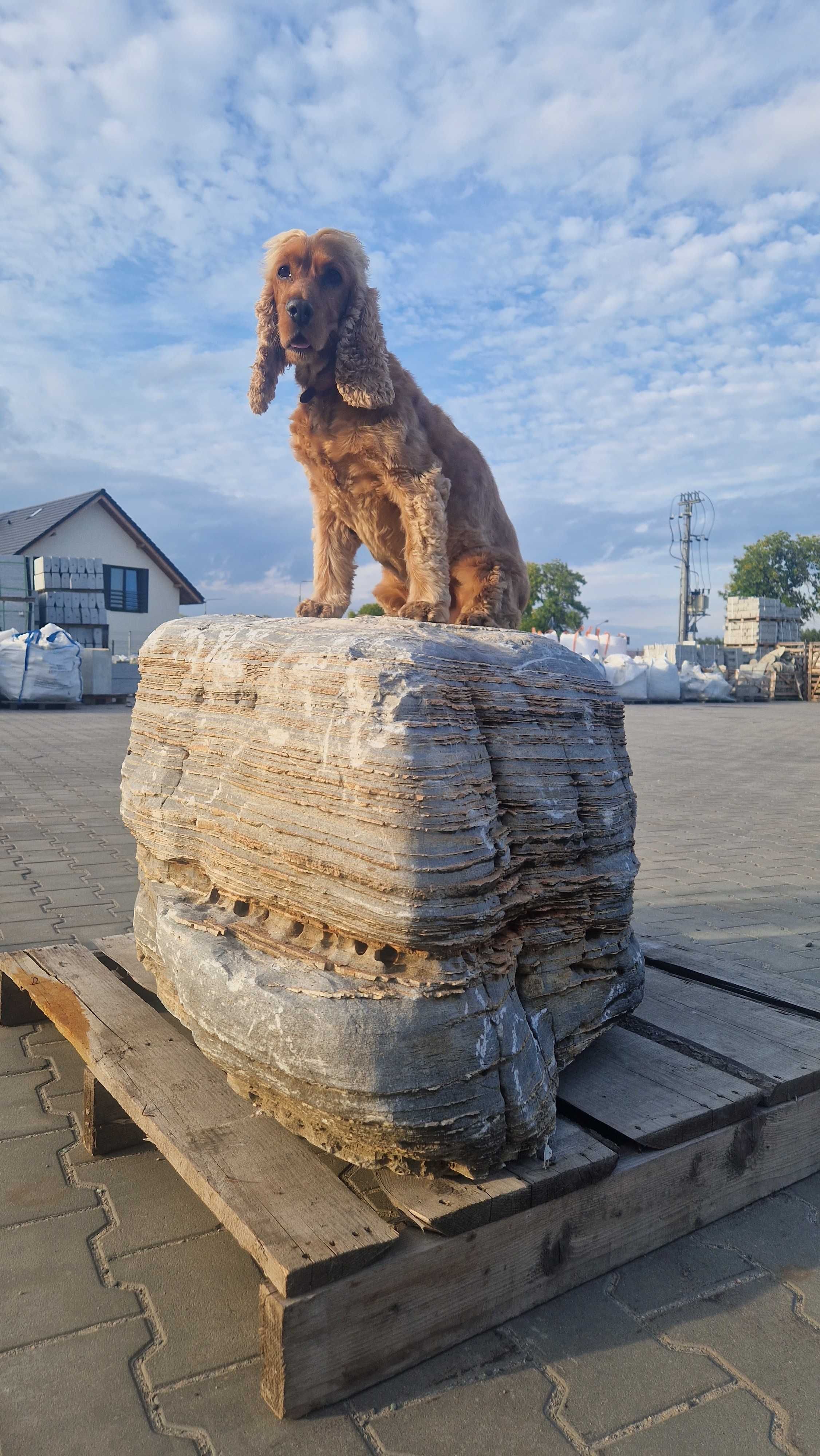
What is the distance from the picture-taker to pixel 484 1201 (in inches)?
70.8

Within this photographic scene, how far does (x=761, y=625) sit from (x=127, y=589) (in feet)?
77.5

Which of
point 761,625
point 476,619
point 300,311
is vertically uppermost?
point 761,625

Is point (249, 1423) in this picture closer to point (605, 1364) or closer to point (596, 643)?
point (605, 1364)

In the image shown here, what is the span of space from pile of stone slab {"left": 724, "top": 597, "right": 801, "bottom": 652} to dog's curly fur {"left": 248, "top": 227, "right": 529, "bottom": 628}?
111 ft

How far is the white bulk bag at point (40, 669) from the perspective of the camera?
63.0 feet

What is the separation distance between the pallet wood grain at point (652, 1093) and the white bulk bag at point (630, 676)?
78.6 ft

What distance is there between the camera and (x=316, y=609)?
11.0ft

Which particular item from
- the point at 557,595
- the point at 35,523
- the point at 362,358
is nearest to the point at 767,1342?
the point at 362,358

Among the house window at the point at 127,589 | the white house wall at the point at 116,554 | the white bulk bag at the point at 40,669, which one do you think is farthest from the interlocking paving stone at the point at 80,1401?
the house window at the point at 127,589

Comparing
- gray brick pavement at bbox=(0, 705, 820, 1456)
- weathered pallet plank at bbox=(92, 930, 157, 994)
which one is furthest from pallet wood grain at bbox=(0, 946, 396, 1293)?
gray brick pavement at bbox=(0, 705, 820, 1456)

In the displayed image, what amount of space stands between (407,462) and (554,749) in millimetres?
1373

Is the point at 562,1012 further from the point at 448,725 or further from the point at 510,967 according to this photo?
the point at 448,725

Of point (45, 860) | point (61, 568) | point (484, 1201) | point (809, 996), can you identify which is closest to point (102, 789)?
point (45, 860)

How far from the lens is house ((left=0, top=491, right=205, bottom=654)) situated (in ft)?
100
